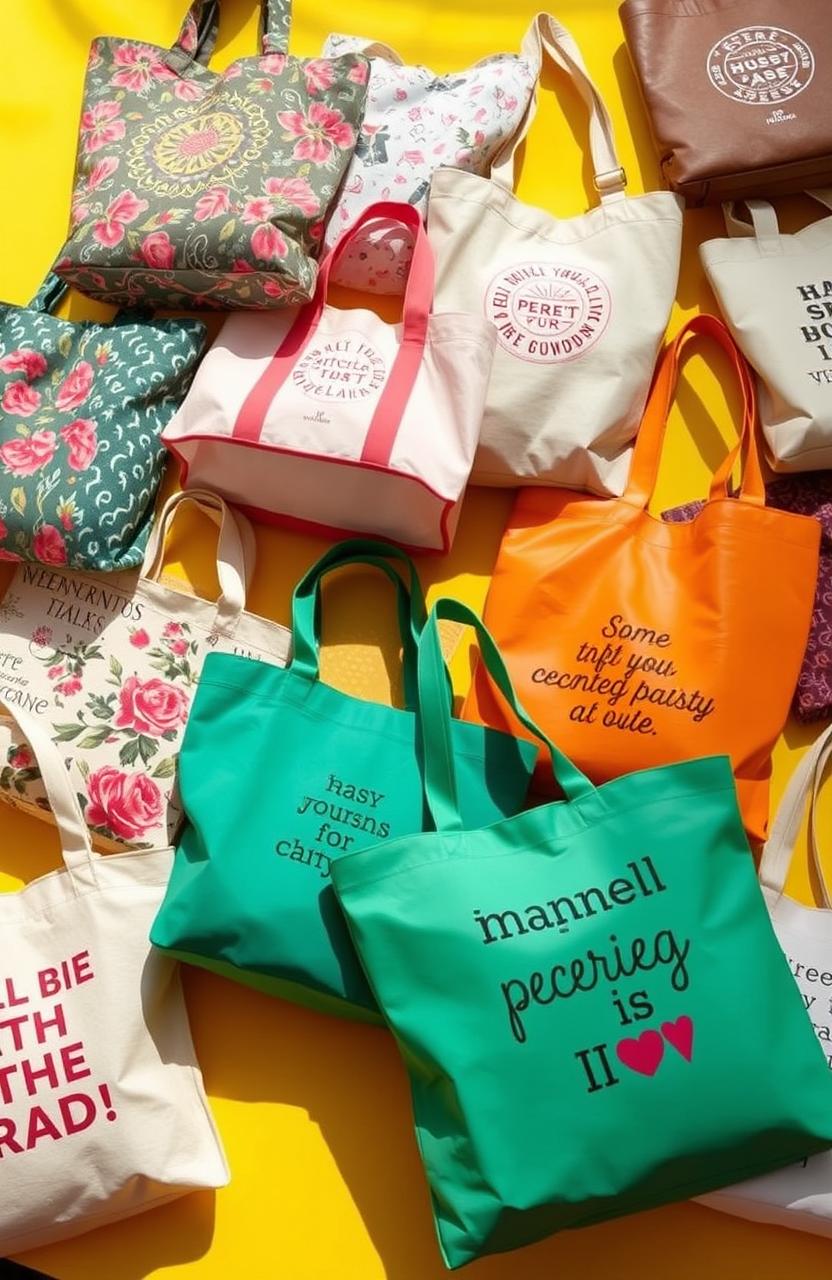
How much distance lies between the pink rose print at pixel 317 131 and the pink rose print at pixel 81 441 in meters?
0.38

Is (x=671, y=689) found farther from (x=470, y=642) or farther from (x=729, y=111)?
(x=729, y=111)

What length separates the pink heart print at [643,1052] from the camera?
92 cm

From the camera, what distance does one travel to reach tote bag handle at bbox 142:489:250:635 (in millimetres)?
1157

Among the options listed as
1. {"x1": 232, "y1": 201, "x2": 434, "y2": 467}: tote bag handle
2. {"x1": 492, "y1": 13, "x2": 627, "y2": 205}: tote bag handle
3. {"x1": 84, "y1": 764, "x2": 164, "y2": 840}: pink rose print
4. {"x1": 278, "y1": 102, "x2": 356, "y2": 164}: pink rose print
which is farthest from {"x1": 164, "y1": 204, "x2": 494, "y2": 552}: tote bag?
{"x1": 84, "y1": 764, "x2": 164, "y2": 840}: pink rose print

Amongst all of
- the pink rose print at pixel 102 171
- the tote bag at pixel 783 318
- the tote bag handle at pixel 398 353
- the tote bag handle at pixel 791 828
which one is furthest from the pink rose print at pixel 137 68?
the tote bag handle at pixel 791 828

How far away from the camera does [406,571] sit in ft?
4.02

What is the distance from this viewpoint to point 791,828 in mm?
1099

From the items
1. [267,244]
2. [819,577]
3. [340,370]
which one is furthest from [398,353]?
[819,577]

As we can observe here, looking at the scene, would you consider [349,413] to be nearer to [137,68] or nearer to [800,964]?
[137,68]

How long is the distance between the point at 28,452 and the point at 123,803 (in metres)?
0.39

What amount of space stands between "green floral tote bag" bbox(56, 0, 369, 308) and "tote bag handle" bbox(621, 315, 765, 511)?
0.41 meters

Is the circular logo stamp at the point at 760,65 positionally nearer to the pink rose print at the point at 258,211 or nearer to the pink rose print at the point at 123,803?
the pink rose print at the point at 258,211

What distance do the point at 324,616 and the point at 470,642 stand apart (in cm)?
17

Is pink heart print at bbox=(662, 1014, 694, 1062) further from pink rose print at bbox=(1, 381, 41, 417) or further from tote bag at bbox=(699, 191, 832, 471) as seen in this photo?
pink rose print at bbox=(1, 381, 41, 417)
